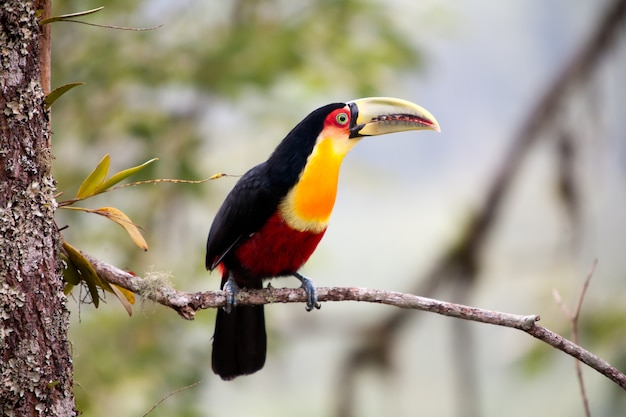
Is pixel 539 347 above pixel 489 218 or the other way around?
the other way around

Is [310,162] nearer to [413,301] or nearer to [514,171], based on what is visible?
[413,301]

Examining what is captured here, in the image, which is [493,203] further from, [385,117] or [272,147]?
[385,117]

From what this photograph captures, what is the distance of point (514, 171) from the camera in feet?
17.1

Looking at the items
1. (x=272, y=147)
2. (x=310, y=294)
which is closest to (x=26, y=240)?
(x=310, y=294)

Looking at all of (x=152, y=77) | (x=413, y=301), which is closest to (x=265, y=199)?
(x=413, y=301)

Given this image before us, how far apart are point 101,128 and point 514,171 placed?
8.56 feet

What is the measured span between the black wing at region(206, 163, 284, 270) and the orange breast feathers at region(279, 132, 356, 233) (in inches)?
2.1

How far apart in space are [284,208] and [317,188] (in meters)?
0.15

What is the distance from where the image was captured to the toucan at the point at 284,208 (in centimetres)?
236

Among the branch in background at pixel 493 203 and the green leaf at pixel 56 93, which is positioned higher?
the branch in background at pixel 493 203

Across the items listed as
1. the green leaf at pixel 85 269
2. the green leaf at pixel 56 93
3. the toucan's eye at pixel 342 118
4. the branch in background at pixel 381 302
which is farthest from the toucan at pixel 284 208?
the green leaf at pixel 56 93

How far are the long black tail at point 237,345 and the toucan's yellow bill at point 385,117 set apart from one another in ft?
2.36

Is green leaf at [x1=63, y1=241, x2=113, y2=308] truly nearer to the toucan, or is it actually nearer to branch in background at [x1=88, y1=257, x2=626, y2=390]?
branch in background at [x1=88, y1=257, x2=626, y2=390]

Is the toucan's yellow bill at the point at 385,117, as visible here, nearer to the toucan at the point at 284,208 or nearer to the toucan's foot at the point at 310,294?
the toucan at the point at 284,208
